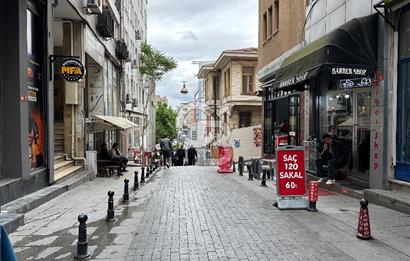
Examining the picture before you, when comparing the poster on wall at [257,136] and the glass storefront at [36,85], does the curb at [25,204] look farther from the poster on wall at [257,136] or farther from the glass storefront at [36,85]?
the poster on wall at [257,136]

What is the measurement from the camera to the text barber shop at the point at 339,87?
34.1 feet

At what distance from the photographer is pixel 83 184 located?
14609 millimetres

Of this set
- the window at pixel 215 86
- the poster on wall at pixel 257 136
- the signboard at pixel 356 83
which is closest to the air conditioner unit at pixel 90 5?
the signboard at pixel 356 83

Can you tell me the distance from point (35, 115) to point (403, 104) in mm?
9043

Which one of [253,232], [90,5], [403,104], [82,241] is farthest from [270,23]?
[82,241]

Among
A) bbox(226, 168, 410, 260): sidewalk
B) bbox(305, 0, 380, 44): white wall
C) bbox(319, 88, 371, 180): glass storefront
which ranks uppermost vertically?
bbox(305, 0, 380, 44): white wall

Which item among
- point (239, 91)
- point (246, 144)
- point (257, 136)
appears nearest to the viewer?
point (257, 136)

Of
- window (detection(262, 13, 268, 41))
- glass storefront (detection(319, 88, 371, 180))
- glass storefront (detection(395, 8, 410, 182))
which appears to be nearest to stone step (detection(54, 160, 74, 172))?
glass storefront (detection(319, 88, 371, 180))

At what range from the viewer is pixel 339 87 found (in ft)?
40.4

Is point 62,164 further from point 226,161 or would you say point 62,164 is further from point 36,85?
point 226,161

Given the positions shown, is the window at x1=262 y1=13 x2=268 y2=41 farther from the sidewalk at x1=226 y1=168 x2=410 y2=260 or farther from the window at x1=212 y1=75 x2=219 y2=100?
the window at x1=212 y1=75 x2=219 y2=100

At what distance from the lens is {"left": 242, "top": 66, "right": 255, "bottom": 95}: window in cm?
3528

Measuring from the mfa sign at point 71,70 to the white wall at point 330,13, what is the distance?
787cm

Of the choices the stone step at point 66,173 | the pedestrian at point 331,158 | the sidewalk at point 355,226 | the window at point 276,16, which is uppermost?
the window at point 276,16
